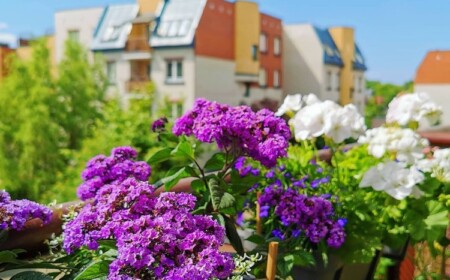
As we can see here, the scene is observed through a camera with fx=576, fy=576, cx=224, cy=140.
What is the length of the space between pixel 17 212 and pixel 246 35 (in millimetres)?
21326

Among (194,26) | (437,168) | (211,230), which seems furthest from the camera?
(194,26)

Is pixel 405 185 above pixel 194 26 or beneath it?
beneath

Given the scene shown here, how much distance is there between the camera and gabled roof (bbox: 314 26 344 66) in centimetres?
2548

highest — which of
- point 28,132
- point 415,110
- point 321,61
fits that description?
point 321,61

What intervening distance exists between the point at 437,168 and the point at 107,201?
134 centimetres

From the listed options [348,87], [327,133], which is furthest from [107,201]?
[348,87]

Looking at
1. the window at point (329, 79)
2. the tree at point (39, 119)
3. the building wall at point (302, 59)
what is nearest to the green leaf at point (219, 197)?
the tree at point (39, 119)

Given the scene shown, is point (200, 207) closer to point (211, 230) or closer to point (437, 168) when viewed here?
point (211, 230)

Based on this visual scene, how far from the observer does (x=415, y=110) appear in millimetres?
2096

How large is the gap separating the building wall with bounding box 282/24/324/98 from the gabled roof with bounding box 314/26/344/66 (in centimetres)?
33

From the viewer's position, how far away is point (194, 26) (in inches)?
760

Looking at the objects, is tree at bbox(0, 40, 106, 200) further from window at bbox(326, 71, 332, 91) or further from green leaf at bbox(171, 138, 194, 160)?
green leaf at bbox(171, 138, 194, 160)

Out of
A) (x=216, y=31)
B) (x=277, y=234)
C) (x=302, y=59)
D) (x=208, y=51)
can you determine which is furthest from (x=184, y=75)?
(x=277, y=234)

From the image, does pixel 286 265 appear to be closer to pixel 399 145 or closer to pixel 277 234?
pixel 277 234
